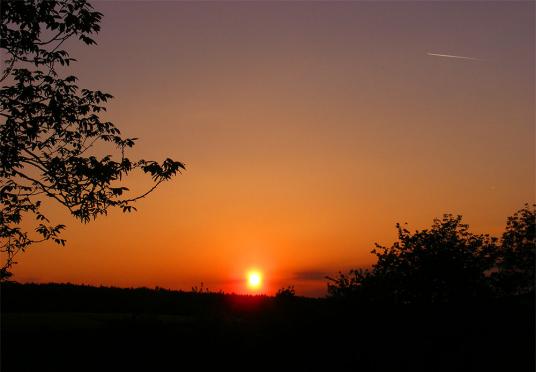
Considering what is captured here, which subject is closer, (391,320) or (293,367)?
(293,367)

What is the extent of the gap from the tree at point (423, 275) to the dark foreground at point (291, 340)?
1.20 meters

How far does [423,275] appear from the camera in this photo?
24.1 metres

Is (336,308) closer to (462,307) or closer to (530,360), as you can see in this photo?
(462,307)

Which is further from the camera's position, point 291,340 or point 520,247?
point 520,247

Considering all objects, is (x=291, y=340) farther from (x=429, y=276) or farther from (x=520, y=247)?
(x=520, y=247)

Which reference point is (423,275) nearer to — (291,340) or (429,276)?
(429,276)

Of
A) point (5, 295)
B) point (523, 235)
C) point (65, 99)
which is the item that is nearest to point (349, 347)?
point (65, 99)

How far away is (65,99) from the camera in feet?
59.5

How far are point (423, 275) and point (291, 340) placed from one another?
7.64 meters

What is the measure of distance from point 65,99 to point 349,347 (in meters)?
12.4

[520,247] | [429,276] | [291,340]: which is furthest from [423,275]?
[520,247]

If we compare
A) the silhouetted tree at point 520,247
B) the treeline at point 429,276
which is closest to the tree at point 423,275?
the treeline at point 429,276

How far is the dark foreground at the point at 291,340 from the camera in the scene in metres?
16.9

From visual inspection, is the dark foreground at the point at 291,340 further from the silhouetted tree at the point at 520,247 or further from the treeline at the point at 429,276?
the silhouetted tree at the point at 520,247
